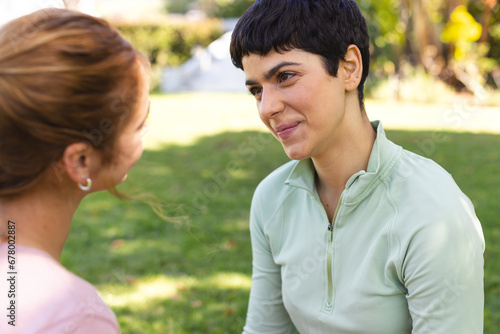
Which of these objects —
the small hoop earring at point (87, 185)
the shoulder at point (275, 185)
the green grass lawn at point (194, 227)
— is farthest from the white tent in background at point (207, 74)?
the small hoop earring at point (87, 185)

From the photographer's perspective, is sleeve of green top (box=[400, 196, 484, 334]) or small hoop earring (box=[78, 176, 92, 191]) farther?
sleeve of green top (box=[400, 196, 484, 334])

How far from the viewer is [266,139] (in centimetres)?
868

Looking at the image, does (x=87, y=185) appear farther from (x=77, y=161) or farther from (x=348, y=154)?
(x=348, y=154)

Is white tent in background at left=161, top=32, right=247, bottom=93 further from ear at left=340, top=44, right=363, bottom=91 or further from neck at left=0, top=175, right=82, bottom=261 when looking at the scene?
neck at left=0, top=175, right=82, bottom=261

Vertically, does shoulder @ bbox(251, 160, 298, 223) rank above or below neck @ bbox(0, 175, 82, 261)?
below

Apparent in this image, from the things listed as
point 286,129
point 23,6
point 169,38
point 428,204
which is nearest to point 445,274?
point 428,204

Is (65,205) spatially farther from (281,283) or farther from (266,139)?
(266,139)

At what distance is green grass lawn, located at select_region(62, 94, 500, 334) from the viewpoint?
379 centimetres

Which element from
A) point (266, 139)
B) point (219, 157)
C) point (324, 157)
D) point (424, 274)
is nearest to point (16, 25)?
point (324, 157)

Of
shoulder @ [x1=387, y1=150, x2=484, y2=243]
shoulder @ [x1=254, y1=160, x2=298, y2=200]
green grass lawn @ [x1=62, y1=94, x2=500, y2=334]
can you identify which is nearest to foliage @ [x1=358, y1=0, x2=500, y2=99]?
green grass lawn @ [x1=62, y1=94, x2=500, y2=334]

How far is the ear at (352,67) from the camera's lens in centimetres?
204

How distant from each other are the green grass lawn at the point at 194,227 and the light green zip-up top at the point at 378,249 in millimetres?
484

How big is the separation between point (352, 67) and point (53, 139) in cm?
118

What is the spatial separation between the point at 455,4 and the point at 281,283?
1467cm
